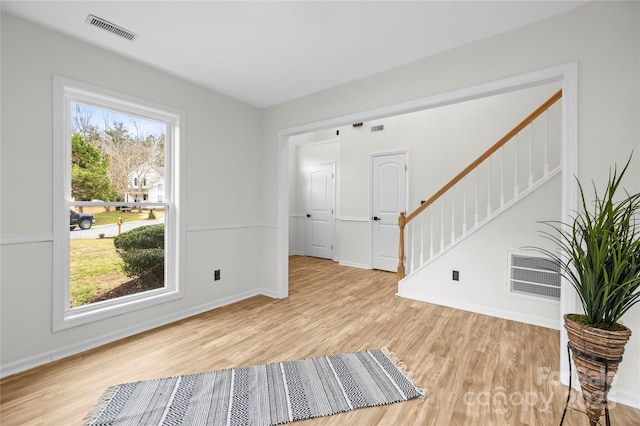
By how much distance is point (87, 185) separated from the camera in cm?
249

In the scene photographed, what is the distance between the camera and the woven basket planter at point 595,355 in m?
1.40

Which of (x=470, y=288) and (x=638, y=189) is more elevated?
(x=638, y=189)

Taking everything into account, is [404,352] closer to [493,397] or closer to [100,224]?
[493,397]

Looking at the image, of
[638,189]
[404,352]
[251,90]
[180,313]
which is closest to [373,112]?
[251,90]

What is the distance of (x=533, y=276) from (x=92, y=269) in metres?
4.32

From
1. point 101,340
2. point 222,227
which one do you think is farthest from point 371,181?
point 101,340

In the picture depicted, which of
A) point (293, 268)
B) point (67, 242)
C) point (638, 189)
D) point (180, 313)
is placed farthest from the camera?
point (293, 268)

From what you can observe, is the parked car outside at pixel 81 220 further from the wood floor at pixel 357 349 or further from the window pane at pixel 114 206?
the wood floor at pixel 357 349

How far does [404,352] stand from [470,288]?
4.80 feet

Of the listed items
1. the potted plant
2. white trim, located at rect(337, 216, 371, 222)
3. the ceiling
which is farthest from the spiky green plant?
white trim, located at rect(337, 216, 371, 222)

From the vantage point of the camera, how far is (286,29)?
7.14ft

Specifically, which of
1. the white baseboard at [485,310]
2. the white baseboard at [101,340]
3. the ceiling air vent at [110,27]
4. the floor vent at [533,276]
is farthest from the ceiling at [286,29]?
the white baseboard at [485,310]

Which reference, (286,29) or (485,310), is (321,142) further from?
(485,310)

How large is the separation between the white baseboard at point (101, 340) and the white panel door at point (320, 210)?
2981mm
